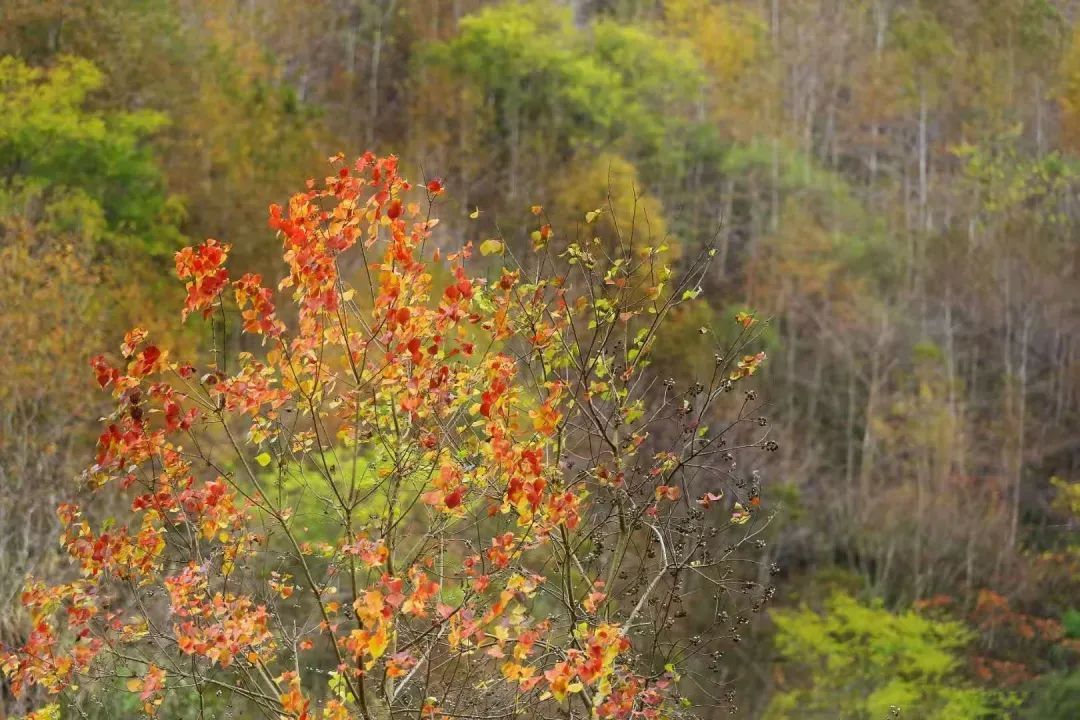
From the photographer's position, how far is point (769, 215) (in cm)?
3434

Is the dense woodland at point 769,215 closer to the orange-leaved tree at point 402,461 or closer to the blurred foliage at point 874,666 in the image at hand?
the blurred foliage at point 874,666

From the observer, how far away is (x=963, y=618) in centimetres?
2156

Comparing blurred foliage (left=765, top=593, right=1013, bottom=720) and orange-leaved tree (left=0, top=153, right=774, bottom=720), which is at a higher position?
orange-leaved tree (left=0, top=153, right=774, bottom=720)

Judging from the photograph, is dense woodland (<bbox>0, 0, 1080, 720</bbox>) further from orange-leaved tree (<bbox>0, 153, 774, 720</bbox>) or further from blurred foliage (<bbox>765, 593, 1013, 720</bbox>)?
orange-leaved tree (<bbox>0, 153, 774, 720</bbox>)

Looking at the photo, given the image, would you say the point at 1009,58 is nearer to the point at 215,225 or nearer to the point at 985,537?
the point at 985,537

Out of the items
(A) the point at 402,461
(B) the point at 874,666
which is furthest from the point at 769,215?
(A) the point at 402,461

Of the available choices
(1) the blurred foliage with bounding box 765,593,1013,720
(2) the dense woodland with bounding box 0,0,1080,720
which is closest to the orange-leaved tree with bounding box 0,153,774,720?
(2) the dense woodland with bounding box 0,0,1080,720

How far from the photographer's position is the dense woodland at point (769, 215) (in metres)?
19.8

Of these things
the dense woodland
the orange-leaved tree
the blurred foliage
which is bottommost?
the blurred foliage

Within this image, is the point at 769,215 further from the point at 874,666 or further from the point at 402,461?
the point at 402,461

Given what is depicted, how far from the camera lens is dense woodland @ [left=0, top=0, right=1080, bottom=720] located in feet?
64.8

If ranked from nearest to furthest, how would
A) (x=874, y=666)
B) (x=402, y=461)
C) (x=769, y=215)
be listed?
(x=402, y=461), (x=874, y=666), (x=769, y=215)

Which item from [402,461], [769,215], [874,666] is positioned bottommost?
[874,666]

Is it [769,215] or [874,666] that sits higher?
[769,215]
